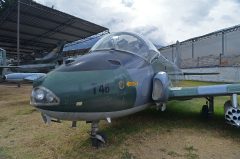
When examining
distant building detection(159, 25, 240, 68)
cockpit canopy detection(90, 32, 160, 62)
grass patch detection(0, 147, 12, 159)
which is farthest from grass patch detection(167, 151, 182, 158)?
distant building detection(159, 25, 240, 68)

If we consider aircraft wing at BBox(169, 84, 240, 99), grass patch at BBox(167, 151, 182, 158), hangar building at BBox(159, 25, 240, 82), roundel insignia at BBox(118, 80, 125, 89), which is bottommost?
grass patch at BBox(167, 151, 182, 158)

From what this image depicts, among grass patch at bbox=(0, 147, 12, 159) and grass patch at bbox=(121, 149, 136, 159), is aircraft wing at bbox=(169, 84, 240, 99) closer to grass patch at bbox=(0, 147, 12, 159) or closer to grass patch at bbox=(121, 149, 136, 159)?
grass patch at bbox=(121, 149, 136, 159)

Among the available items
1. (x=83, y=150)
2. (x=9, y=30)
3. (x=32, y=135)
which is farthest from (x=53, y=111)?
(x=9, y=30)

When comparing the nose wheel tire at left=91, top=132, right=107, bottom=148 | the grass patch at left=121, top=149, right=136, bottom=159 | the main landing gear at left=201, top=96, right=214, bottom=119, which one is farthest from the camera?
the main landing gear at left=201, top=96, right=214, bottom=119

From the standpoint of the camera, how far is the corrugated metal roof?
27983 millimetres

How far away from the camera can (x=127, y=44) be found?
622 cm

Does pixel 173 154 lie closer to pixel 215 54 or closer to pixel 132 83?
pixel 132 83

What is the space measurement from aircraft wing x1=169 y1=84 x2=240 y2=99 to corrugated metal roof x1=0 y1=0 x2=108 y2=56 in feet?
77.2

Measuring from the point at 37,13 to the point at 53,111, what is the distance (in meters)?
26.5

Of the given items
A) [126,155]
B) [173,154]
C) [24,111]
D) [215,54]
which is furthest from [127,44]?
[215,54]

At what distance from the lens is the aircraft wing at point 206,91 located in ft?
21.1

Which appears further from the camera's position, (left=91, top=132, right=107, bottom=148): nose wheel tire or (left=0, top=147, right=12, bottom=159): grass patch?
(left=91, top=132, right=107, bottom=148): nose wheel tire

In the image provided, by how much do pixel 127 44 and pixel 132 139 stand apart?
2.23m

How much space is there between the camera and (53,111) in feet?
13.8
